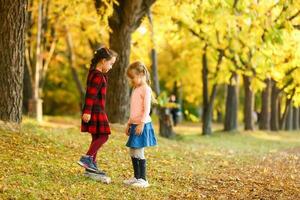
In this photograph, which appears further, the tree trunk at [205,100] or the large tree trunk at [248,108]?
the large tree trunk at [248,108]

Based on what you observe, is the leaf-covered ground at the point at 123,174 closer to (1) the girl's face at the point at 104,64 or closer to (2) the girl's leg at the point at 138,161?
(2) the girl's leg at the point at 138,161

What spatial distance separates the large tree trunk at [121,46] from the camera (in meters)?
16.1

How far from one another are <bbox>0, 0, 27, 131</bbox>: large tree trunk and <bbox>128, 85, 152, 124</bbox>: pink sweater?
378cm

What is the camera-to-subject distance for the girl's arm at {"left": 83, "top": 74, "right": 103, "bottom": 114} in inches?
330

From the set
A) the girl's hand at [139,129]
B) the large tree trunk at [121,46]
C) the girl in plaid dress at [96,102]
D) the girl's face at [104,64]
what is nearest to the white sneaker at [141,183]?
the girl in plaid dress at [96,102]

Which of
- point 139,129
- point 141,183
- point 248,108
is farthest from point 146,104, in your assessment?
point 248,108

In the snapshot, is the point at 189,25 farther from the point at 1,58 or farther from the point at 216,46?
the point at 1,58

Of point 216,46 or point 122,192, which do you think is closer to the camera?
point 122,192

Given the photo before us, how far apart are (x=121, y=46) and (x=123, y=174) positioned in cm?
732

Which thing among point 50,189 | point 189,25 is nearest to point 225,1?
point 50,189

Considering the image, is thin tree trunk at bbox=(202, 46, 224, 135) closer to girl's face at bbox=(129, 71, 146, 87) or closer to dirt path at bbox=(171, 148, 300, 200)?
dirt path at bbox=(171, 148, 300, 200)

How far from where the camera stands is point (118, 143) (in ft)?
44.6

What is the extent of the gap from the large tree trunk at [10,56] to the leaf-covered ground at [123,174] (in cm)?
55

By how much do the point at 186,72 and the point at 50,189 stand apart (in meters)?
34.3
